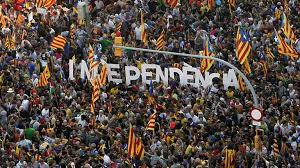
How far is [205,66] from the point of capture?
1700 inches

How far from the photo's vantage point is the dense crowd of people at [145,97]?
3741 cm

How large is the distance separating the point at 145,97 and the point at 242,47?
358cm

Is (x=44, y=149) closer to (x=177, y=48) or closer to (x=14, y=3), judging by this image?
(x=177, y=48)

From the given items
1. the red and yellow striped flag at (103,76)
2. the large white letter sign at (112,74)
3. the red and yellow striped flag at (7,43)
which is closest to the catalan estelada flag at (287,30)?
the large white letter sign at (112,74)

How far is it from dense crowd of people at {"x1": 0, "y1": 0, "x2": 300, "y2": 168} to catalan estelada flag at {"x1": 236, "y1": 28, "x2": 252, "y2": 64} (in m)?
1.07

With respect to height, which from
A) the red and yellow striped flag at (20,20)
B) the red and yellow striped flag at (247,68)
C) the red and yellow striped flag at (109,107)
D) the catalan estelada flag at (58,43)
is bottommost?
the red and yellow striped flag at (109,107)

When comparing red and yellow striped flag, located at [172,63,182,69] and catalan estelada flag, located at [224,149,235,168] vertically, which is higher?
red and yellow striped flag, located at [172,63,182,69]

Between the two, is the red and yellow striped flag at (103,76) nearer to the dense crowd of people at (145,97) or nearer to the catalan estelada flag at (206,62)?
the dense crowd of people at (145,97)

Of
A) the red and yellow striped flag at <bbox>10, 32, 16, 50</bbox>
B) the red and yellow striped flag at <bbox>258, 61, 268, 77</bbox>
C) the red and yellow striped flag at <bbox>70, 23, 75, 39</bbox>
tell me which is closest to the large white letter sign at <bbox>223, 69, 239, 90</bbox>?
the red and yellow striped flag at <bbox>258, 61, 268, 77</bbox>

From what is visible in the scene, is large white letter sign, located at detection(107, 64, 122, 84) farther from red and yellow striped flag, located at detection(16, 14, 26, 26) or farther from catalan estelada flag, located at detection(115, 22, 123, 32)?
red and yellow striped flag, located at detection(16, 14, 26, 26)

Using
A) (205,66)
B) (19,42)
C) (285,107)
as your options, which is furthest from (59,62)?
(285,107)

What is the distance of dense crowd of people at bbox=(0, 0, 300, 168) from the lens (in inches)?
1473

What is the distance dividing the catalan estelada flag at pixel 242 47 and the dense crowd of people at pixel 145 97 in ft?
3.50

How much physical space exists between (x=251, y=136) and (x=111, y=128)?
170 inches
